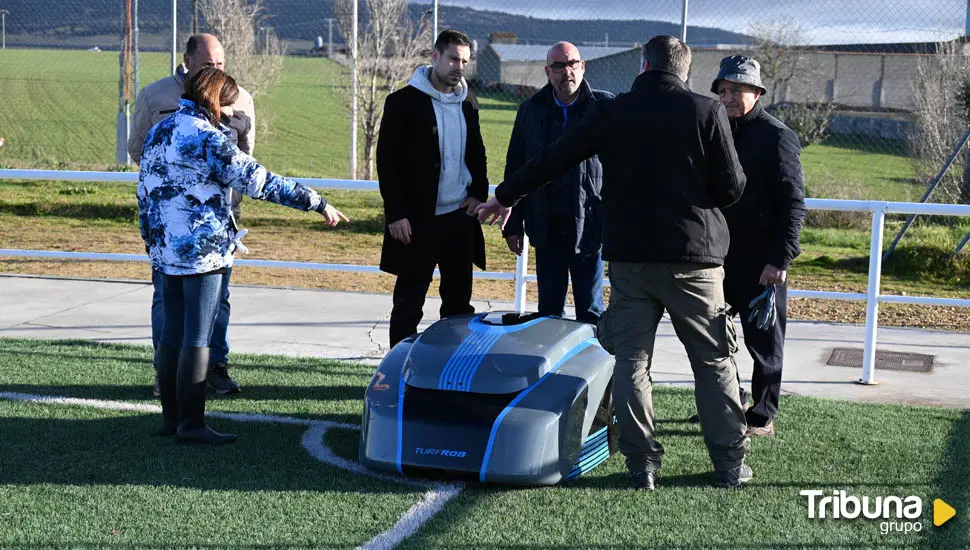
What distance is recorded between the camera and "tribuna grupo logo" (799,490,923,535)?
4.48 m

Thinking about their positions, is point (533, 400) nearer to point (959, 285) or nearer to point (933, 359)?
point (933, 359)

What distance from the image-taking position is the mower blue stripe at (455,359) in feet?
15.8

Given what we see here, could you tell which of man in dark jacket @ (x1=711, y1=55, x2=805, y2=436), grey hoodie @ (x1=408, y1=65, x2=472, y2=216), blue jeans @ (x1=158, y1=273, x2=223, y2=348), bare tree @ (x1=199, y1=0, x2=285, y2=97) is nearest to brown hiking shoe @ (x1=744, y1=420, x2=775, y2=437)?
man in dark jacket @ (x1=711, y1=55, x2=805, y2=436)

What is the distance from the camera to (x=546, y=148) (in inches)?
195

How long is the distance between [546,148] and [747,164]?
116 cm

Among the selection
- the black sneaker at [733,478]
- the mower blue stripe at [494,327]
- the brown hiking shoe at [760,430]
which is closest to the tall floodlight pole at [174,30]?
the mower blue stripe at [494,327]

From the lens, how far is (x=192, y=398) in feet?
17.8

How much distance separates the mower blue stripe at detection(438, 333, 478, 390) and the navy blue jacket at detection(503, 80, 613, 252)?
1.29 meters

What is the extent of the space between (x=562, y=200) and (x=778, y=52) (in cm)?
1370

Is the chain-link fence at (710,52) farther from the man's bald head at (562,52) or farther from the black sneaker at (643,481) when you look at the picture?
the black sneaker at (643,481)

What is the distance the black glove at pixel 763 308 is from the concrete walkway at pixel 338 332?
4.67 feet

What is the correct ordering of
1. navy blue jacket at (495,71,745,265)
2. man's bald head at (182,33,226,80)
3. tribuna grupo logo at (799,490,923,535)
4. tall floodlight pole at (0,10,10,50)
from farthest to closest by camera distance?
tall floodlight pole at (0,10,10,50) → man's bald head at (182,33,226,80) → navy blue jacket at (495,71,745,265) → tribuna grupo logo at (799,490,923,535)

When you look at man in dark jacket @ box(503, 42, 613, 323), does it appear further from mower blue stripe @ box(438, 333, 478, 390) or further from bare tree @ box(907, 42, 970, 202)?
bare tree @ box(907, 42, 970, 202)

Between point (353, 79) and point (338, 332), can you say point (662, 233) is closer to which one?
point (338, 332)
